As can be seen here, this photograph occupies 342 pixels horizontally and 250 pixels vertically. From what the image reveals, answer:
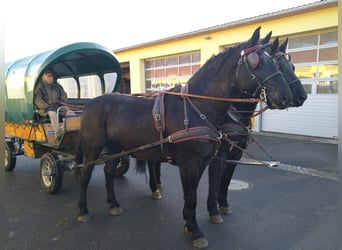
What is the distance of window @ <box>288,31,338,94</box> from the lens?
805 centimetres

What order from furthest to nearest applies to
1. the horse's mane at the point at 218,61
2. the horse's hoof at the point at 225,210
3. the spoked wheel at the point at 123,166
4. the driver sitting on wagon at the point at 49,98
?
the spoked wheel at the point at 123,166 → the driver sitting on wagon at the point at 49,98 → the horse's hoof at the point at 225,210 → the horse's mane at the point at 218,61

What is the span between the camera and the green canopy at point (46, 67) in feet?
13.8

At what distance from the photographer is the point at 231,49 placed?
267cm

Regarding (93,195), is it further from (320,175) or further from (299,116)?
(299,116)

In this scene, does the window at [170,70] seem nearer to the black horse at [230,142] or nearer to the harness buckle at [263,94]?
the black horse at [230,142]

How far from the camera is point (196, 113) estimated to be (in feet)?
8.97

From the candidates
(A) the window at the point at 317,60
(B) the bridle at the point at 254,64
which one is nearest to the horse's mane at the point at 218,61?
(B) the bridle at the point at 254,64

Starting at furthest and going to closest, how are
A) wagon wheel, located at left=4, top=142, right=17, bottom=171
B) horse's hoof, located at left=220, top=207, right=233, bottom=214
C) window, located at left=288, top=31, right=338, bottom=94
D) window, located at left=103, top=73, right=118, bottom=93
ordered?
window, located at left=288, top=31, right=338, bottom=94, window, located at left=103, top=73, right=118, bottom=93, wagon wheel, located at left=4, top=142, right=17, bottom=171, horse's hoof, located at left=220, top=207, right=233, bottom=214

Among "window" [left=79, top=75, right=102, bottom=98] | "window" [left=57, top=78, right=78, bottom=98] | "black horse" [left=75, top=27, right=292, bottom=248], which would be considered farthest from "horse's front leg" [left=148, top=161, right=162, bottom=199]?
"window" [left=57, top=78, right=78, bottom=98]

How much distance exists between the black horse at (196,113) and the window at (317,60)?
6898 millimetres

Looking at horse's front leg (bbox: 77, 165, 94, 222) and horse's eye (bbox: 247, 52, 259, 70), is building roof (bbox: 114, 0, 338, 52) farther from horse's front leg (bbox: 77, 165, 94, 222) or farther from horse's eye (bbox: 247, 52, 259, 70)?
horse's front leg (bbox: 77, 165, 94, 222)

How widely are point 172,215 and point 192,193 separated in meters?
0.85

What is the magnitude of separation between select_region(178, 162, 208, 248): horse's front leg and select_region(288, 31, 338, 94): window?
722cm

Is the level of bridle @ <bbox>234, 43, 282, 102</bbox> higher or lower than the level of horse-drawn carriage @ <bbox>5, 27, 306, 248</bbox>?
higher
